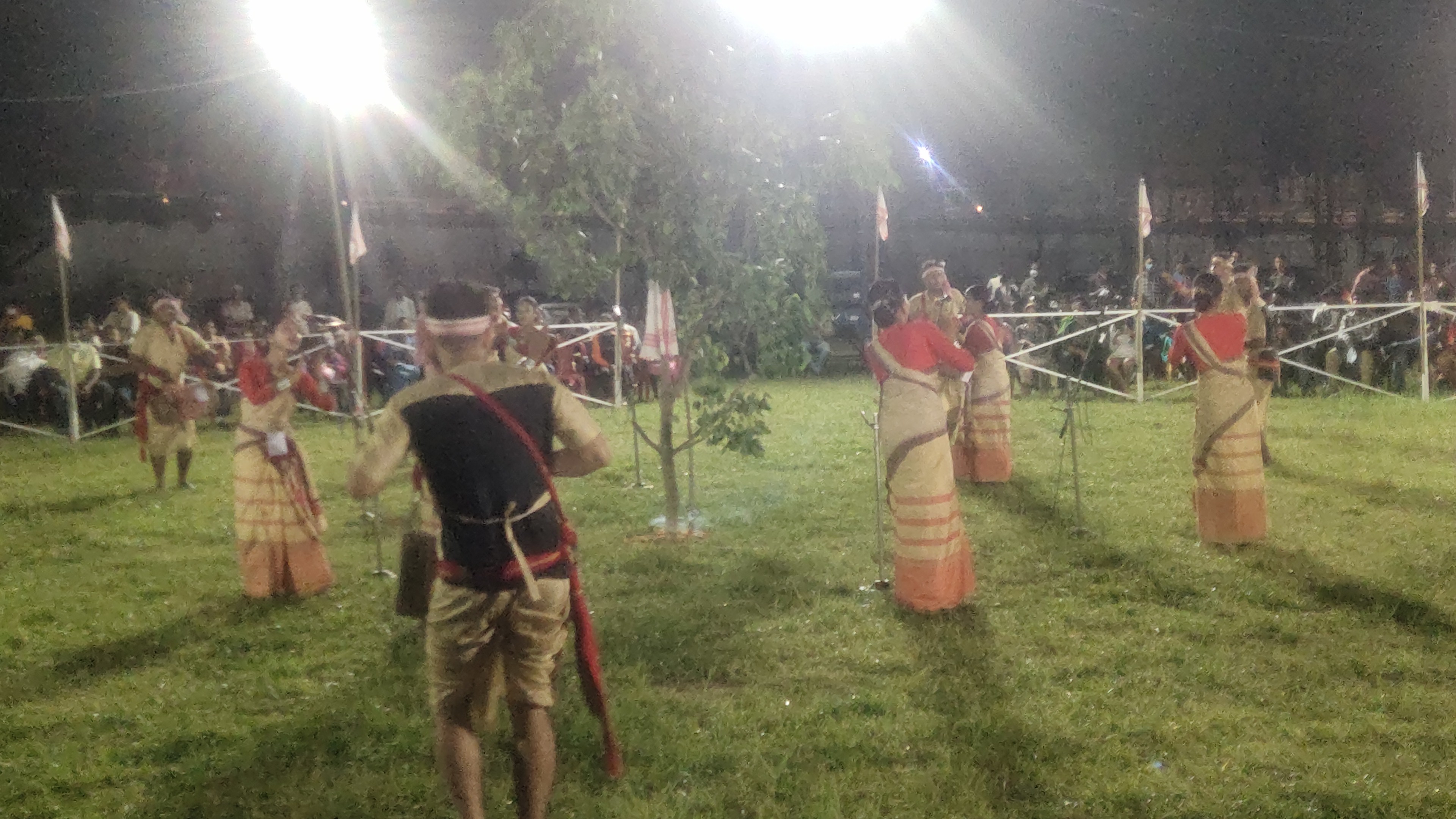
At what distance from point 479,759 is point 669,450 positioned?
4583mm

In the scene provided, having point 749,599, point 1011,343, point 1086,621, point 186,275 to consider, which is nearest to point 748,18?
point 749,599

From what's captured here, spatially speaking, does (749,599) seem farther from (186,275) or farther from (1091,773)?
(186,275)

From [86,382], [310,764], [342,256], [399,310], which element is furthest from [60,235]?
[310,764]

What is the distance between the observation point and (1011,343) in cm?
1652

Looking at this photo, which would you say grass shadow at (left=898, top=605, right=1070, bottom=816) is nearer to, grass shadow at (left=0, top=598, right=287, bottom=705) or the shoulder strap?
the shoulder strap

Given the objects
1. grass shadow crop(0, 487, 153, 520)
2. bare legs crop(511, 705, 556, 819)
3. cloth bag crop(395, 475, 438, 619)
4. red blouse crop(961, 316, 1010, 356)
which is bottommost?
bare legs crop(511, 705, 556, 819)

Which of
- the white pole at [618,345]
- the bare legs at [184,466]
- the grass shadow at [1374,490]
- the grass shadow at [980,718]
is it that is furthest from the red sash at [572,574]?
the bare legs at [184,466]

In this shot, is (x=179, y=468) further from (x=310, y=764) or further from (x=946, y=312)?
(x=946, y=312)

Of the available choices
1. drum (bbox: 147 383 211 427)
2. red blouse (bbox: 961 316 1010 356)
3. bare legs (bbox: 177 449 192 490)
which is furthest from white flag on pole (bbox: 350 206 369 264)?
red blouse (bbox: 961 316 1010 356)

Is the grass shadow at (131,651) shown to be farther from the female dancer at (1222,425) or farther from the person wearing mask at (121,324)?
the person wearing mask at (121,324)

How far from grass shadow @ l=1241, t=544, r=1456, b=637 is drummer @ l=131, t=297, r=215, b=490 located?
8.26 metres

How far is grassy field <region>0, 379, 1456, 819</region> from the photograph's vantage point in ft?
14.8

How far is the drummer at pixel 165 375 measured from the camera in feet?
31.6

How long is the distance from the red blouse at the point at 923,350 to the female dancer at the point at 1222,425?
6.68 ft
